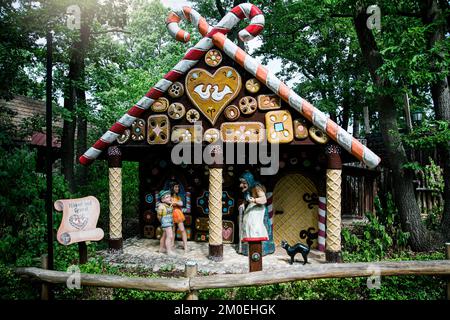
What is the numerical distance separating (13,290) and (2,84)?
17.2ft

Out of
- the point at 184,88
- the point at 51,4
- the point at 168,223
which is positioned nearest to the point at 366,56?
the point at 184,88

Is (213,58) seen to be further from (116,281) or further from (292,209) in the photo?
(116,281)

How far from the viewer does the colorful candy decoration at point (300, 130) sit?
23.6 ft

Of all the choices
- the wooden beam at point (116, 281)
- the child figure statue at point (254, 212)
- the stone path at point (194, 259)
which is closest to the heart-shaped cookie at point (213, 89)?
the child figure statue at point (254, 212)

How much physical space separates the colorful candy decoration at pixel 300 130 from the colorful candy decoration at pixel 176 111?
8.95 feet

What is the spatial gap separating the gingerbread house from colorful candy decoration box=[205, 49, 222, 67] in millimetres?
24

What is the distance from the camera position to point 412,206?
8477 mm

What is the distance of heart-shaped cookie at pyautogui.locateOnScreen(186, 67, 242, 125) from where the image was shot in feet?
24.6

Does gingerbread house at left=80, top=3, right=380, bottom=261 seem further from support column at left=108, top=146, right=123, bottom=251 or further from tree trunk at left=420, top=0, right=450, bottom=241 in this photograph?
tree trunk at left=420, top=0, right=450, bottom=241

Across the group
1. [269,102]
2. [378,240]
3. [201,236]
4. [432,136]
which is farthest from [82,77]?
[432,136]

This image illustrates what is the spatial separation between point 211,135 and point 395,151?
5.04 metres

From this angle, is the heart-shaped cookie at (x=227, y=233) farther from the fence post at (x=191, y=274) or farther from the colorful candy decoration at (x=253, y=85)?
the fence post at (x=191, y=274)

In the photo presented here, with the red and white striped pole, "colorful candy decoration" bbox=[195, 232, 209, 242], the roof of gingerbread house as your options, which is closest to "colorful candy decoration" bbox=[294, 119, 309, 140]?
the roof of gingerbread house

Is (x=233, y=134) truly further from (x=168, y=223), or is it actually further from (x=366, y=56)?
(x=366, y=56)
